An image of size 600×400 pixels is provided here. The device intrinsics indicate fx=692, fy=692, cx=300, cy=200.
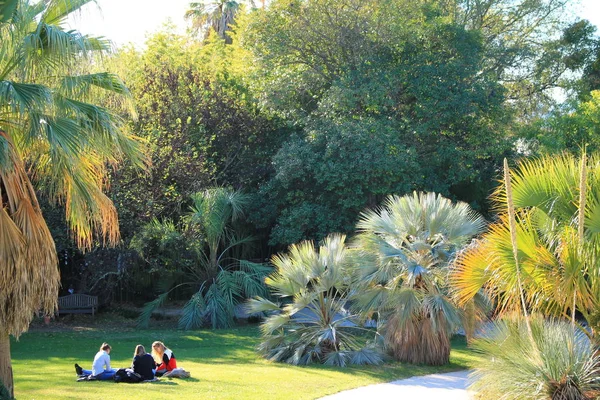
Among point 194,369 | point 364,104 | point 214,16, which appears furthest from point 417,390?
point 214,16

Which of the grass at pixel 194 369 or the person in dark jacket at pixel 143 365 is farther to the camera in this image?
the person in dark jacket at pixel 143 365

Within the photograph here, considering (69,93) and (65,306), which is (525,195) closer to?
(69,93)

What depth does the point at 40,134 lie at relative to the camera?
966 centimetres

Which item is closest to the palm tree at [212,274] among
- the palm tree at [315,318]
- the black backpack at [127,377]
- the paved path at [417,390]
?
the palm tree at [315,318]

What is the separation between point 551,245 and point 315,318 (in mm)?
8320

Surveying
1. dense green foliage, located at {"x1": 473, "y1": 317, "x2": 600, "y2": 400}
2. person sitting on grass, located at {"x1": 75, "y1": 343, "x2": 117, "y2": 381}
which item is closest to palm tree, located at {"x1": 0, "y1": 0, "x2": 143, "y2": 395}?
person sitting on grass, located at {"x1": 75, "y1": 343, "x2": 117, "y2": 381}

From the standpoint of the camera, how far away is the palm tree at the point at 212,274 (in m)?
23.8

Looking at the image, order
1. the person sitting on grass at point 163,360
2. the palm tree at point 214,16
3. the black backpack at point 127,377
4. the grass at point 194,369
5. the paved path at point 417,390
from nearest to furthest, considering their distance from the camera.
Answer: the grass at point 194,369 < the paved path at point 417,390 < the black backpack at point 127,377 < the person sitting on grass at point 163,360 < the palm tree at point 214,16

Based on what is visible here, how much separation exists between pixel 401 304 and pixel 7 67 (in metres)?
9.76

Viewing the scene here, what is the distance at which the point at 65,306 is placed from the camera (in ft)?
84.1

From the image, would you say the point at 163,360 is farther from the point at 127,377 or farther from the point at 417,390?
the point at 417,390

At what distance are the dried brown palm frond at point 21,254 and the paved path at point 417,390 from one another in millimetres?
5470

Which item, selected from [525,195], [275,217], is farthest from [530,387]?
[275,217]

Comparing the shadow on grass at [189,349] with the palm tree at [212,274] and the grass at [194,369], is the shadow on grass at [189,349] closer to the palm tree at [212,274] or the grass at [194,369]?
the grass at [194,369]
